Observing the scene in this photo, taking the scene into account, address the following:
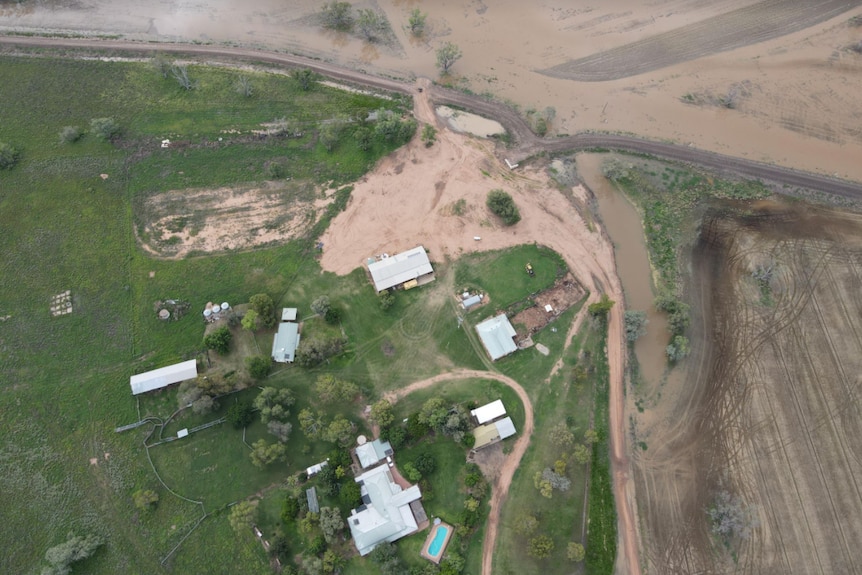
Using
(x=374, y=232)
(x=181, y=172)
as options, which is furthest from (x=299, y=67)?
(x=374, y=232)

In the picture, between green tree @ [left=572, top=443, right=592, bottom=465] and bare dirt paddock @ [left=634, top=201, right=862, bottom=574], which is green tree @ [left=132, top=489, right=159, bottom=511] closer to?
green tree @ [left=572, top=443, right=592, bottom=465]

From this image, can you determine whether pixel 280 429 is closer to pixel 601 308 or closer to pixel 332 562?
pixel 332 562

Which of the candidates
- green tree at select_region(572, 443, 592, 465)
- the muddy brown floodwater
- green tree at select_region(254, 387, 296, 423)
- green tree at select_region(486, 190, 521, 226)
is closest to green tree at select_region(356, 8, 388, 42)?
green tree at select_region(486, 190, 521, 226)

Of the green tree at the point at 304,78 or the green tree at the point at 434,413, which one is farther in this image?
the green tree at the point at 304,78

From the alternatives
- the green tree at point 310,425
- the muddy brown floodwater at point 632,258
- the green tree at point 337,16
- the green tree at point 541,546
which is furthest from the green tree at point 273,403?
the green tree at point 337,16

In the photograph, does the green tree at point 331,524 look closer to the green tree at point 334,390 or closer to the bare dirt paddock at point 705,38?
the green tree at point 334,390

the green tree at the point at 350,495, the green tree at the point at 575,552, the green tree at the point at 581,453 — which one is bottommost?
the green tree at the point at 575,552
